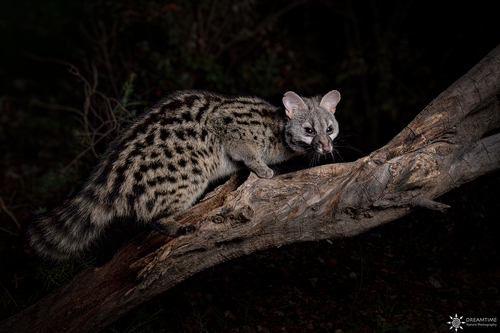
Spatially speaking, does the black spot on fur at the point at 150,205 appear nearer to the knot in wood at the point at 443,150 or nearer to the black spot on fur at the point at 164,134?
the black spot on fur at the point at 164,134

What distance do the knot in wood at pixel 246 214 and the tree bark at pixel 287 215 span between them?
10mm

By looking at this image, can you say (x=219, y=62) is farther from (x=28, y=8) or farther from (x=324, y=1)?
(x=28, y=8)

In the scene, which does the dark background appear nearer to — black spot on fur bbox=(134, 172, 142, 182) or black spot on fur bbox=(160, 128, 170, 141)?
black spot on fur bbox=(134, 172, 142, 182)

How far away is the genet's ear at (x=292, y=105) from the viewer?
457cm

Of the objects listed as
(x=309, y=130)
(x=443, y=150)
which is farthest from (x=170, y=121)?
(x=443, y=150)

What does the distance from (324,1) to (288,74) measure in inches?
80.2

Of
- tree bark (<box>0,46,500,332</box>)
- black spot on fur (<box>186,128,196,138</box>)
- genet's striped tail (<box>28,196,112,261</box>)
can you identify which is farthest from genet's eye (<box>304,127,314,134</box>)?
genet's striped tail (<box>28,196,112,261</box>)

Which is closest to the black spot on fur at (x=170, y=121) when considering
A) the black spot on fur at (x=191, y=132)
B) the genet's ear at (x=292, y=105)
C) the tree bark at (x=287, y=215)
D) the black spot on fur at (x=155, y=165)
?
the black spot on fur at (x=191, y=132)

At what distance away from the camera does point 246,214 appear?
344 cm

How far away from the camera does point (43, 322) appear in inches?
140

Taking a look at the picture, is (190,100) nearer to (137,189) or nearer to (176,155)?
(176,155)

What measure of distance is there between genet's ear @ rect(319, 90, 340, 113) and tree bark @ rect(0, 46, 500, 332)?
4.01 feet

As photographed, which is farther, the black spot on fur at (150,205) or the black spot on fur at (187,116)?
the black spot on fur at (187,116)

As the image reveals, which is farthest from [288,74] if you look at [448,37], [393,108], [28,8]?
[28,8]
